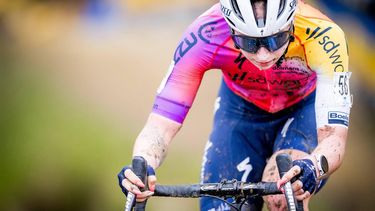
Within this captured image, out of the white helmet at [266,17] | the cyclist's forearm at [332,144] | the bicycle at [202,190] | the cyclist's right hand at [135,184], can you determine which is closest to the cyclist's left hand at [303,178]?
the bicycle at [202,190]

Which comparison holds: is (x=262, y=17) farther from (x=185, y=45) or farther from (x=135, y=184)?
(x=135, y=184)

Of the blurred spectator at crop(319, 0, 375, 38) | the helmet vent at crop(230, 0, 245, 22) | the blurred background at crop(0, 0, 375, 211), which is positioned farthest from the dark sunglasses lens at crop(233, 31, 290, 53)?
the blurred spectator at crop(319, 0, 375, 38)

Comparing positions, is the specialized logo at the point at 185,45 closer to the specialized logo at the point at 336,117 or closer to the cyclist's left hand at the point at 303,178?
the specialized logo at the point at 336,117

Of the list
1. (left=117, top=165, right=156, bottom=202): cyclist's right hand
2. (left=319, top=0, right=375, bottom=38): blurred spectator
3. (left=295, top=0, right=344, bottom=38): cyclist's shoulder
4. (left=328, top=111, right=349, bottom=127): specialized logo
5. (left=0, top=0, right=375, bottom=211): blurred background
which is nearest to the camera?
(left=117, top=165, right=156, bottom=202): cyclist's right hand

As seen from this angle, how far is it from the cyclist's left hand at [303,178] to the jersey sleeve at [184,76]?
3.87 ft

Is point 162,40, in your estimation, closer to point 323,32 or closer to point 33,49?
point 33,49

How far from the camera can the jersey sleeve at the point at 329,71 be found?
6.74 m

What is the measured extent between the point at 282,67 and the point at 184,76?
0.66m

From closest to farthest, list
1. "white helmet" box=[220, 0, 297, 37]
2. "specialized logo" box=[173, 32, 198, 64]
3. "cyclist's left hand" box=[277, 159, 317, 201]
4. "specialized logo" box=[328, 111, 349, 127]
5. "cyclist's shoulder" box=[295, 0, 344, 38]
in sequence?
"cyclist's left hand" box=[277, 159, 317, 201] → "white helmet" box=[220, 0, 297, 37] → "specialized logo" box=[328, 111, 349, 127] → "cyclist's shoulder" box=[295, 0, 344, 38] → "specialized logo" box=[173, 32, 198, 64]

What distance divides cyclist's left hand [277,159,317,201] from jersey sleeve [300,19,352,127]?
68cm

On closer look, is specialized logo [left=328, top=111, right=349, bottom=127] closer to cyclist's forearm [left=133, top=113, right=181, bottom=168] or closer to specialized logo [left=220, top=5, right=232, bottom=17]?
specialized logo [left=220, top=5, right=232, bottom=17]

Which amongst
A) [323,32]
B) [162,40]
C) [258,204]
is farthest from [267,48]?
[162,40]

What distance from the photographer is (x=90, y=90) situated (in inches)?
448

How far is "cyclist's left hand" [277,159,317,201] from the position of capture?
6.00 metres
